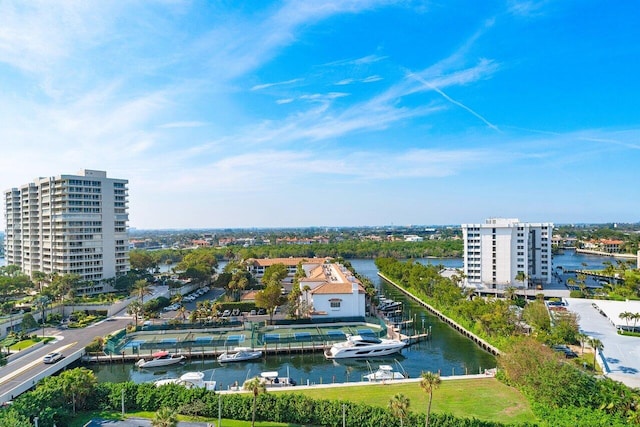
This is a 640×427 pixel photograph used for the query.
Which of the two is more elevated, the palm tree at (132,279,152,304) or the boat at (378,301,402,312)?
the palm tree at (132,279,152,304)

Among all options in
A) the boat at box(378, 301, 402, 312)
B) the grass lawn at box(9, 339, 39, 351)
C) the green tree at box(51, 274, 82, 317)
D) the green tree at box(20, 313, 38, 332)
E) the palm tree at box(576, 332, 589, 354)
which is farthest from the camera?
the boat at box(378, 301, 402, 312)

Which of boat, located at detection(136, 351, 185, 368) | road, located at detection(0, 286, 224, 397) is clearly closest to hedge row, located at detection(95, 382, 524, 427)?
road, located at detection(0, 286, 224, 397)

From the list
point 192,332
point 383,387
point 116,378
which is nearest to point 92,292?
point 192,332

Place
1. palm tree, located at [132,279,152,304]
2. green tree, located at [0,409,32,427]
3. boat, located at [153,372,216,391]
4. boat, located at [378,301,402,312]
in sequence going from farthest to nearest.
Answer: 1. boat, located at [378,301,402,312]
2. palm tree, located at [132,279,152,304]
3. boat, located at [153,372,216,391]
4. green tree, located at [0,409,32,427]

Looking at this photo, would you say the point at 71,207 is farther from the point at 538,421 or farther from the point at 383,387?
the point at 538,421

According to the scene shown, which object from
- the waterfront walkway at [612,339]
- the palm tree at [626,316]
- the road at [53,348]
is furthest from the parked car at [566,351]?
the road at [53,348]

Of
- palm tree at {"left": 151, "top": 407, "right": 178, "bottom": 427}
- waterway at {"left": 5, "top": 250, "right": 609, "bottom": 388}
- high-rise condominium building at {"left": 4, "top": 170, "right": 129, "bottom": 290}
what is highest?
high-rise condominium building at {"left": 4, "top": 170, "right": 129, "bottom": 290}

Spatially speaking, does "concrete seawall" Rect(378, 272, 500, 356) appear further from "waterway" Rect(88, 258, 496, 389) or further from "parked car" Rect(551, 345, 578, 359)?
"parked car" Rect(551, 345, 578, 359)

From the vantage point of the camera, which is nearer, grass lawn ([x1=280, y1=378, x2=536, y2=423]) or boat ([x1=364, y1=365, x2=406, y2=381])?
grass lawn ([x1=280, y1=378, x2=536, y2=423])

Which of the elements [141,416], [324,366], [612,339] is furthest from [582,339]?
[141,416]
